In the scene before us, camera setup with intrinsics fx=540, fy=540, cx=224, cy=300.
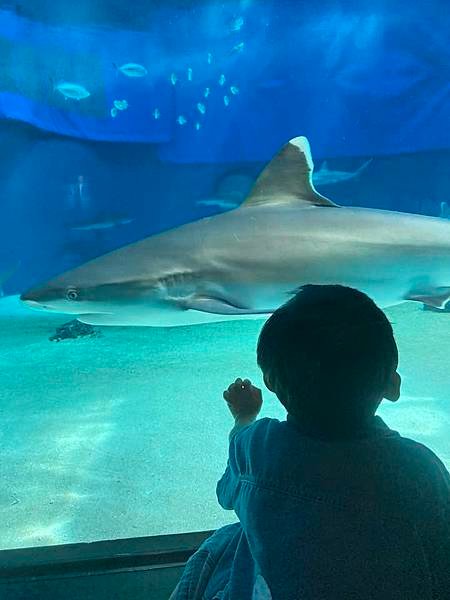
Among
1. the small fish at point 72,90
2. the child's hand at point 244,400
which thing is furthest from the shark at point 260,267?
the small fish at point 72,90

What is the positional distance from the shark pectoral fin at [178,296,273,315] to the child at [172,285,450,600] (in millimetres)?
1192

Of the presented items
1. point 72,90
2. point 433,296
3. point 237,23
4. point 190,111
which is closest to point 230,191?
point 190,111

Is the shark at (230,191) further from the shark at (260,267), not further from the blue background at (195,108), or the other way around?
the shark at (260,267)

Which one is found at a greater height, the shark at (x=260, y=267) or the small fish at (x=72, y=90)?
the small fish at (x=72, y=90)

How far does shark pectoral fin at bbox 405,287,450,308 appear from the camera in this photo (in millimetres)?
2566

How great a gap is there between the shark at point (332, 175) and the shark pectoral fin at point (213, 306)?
6.78m

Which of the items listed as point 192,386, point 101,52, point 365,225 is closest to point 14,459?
point 192,386

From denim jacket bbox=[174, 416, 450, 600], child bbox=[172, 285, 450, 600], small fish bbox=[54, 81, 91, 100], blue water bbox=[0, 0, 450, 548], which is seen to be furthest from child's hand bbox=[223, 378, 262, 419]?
small fish bbox=[54, 81, 91, 100]

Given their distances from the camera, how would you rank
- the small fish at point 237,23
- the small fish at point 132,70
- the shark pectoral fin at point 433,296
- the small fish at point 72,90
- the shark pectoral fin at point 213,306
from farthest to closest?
the small fish at point 237,23 < the small fish at point 132,70 < the small fish at point 72,90 < the shark pectoral fin at point 433,296 < the shark pectoral fin at point 213,306

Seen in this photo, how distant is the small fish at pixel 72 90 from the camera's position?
28.3ft

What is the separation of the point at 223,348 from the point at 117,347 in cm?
114

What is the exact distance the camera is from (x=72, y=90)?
8.70m

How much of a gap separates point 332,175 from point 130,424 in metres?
6.73

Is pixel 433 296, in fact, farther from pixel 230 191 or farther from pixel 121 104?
pixel 121 104
